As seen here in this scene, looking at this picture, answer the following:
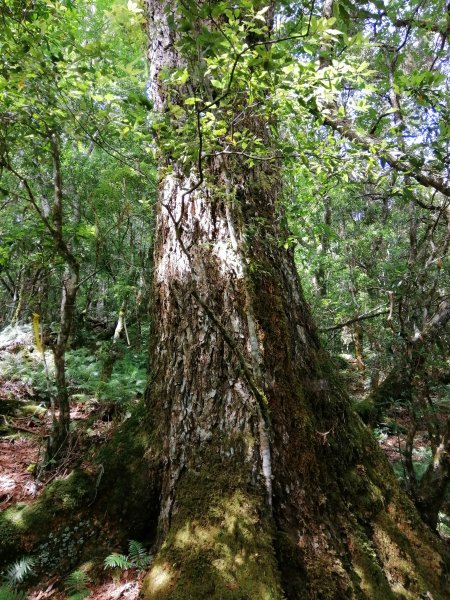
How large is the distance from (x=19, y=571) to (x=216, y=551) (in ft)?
5.14

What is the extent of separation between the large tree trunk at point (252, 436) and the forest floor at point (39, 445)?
0.49m

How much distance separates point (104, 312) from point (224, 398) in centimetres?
1283

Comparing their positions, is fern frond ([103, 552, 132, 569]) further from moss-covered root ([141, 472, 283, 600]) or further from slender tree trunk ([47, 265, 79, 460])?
slender tree trunk ([47, 265, 79, 460])

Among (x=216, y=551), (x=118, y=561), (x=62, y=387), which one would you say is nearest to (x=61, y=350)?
(x=62, y=387)

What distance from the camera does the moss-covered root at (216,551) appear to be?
2.05 meters

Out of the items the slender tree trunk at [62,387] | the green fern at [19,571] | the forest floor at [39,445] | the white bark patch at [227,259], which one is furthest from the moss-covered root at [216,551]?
the slender tree trunk at [62,387]

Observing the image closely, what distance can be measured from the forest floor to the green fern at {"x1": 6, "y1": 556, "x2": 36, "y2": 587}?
135mm

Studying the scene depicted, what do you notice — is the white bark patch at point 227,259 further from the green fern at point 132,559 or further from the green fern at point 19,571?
the green fern at point 19,571

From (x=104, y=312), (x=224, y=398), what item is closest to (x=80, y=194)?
(x=104, y=312)

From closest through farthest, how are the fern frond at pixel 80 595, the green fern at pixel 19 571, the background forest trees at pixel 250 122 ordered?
the background forest trees at pixel 250 122, the fern frond at pixel 80 595, the green fern at pixel 19 571

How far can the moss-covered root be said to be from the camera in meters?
2.05

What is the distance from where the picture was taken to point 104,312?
1455 cm

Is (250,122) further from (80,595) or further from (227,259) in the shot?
(80,595)

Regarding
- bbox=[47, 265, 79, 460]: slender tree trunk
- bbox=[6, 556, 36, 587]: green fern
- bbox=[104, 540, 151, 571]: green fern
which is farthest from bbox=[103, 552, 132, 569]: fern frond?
bbox=[47, 265, 79, 460]: slender tree trunk
